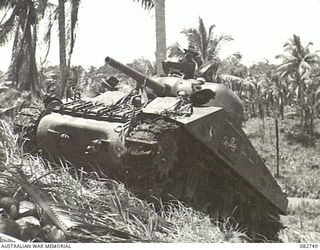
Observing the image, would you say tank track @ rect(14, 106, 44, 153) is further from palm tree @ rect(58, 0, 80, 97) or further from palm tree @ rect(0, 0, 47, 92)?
palm tree @ rect(58, 0, 80, 97)

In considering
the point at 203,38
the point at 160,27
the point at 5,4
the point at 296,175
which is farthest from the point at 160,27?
the point at 296,175

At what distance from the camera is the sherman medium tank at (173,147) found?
360 centimetres

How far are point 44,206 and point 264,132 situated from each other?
455 cm

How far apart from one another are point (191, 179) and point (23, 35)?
1.80 meters

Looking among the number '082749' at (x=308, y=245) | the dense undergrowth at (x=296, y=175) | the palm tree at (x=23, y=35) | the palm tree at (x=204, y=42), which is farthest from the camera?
the palm tree at (x=23, y=35)

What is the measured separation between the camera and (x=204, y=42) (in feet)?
16.0

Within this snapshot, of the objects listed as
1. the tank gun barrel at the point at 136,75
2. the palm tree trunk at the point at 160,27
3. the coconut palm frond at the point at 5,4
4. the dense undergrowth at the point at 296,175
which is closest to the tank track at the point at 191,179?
the dense undergrowth at the point at 296,175

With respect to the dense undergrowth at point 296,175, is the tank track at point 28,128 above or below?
above

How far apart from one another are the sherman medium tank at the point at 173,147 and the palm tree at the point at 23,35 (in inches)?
12.6

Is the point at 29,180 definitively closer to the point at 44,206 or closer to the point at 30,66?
the point at 44,206

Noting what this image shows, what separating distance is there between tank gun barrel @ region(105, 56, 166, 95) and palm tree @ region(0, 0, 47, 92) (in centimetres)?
72

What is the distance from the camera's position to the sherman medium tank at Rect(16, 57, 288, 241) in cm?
360

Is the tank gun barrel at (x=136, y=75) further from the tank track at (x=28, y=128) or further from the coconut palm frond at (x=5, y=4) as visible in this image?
the coconut palm frond at (x=5, y=4)

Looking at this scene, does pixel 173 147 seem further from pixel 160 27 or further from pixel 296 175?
pixel 296 175
